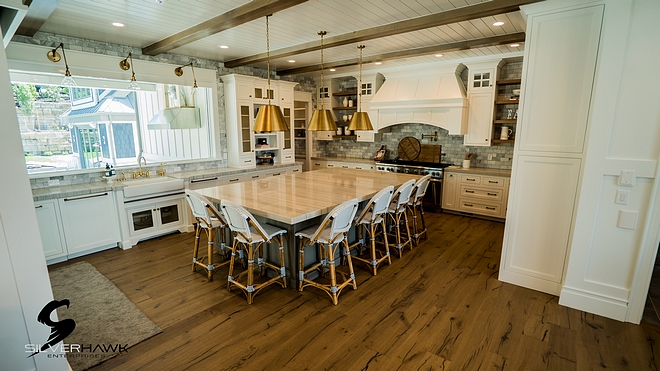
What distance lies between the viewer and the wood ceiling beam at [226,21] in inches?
106

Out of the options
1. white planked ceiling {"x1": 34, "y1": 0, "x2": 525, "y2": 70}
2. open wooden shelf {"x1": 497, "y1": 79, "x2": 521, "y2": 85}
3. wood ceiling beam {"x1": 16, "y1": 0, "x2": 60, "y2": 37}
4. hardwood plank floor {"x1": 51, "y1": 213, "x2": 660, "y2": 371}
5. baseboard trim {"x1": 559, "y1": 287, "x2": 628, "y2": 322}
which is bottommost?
hardwood plank floor {"x1": 51, "y1": 213, "x2": 660, "y2": 371}

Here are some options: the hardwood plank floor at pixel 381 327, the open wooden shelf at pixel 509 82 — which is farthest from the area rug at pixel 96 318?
the open wooden shelf at pixel 509 82

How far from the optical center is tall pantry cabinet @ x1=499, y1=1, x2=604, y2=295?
8.52 feet

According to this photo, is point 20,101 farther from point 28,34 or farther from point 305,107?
point 305,107

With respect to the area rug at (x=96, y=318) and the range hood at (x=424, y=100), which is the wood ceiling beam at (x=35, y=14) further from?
the range hood at (x=424, y=100)

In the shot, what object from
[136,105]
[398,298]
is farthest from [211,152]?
[398,298]

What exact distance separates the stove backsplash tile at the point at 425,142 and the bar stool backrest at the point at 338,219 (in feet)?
12.7

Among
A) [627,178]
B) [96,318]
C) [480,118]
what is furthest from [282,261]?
[480,118]

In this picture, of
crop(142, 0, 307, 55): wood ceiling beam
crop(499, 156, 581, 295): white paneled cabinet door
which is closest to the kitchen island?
crop(499, 156, 581, 295): white paneled cabinet door

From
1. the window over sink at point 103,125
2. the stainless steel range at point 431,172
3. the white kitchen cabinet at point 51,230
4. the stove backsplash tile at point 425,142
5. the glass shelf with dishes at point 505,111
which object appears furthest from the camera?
the stainless steel range at point 431,172

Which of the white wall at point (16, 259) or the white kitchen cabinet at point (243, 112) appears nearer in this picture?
the white wall at point (16, 259)

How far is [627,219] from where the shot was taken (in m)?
2.47

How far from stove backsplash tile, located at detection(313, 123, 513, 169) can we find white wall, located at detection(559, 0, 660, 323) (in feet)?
9.90

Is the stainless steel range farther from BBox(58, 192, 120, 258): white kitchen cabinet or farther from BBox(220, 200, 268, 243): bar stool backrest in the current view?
BBox(58, 192, 120, 258): white kitchen cabinet
